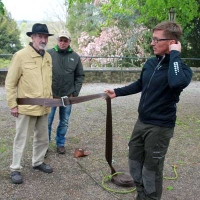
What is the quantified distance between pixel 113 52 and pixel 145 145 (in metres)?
18.5

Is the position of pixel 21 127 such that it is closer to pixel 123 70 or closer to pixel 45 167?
pixel 45 167

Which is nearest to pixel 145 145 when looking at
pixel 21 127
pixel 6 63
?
pixel 21 127

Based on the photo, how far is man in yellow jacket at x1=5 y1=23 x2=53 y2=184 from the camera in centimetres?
373

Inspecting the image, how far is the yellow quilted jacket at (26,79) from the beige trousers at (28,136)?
0.14 meters

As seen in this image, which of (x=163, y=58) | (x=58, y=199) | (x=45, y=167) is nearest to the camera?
(x=163, y=58)

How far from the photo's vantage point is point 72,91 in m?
4.66

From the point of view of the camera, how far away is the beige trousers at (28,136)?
3.84 m

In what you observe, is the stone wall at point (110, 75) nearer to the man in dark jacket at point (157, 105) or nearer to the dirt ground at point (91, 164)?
the dirt ground at point (91, 164)

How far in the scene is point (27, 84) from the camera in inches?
148

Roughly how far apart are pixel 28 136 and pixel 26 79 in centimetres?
70

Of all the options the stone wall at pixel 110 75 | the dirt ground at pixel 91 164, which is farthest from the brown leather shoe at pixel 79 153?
the stone wall at pixel 110 75

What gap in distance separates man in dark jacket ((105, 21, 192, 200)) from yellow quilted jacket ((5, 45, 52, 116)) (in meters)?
1.30

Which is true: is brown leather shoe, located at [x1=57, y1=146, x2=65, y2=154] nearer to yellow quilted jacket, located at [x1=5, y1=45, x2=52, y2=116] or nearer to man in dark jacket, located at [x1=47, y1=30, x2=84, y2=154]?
man in dark jacket, located at [x1=47, y1=30, x2=84, y2=154]

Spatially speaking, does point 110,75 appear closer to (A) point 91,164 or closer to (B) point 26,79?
(A) point 91,164
